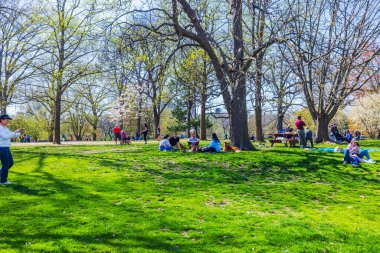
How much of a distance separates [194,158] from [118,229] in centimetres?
843

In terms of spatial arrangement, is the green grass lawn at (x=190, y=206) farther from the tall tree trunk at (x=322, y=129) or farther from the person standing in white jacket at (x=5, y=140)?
the tall tree trunk at (x=322, y=129)

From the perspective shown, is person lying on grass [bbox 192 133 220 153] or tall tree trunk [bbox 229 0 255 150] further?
person lying on grass [bbox 192 133 220 153]

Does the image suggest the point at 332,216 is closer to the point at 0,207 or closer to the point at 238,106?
the point at 0,207

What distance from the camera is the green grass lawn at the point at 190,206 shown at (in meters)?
5.07

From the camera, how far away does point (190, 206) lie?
23.8ft

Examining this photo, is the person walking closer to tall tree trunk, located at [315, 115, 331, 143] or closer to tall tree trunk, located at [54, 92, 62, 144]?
tall tree trunk, located at [315, 115, 331, 143]

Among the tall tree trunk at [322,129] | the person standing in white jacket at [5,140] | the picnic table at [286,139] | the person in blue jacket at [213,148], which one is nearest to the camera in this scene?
the person standing in white jacket at [5,140]

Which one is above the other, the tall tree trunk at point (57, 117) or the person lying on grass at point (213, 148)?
the tall tree trunk at point (57, 117)

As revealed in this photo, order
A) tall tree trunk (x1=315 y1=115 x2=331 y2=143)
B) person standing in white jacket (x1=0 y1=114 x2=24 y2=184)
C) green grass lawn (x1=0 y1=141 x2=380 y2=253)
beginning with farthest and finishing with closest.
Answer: tall tree trunk (x1=315 y1=115 x2=331 y2=143) < person standing in white jacket (x1=0 y1=114 x2=24 y2=184) < green grass lawn (x1=0 y1=141 x2=380 y2=253)

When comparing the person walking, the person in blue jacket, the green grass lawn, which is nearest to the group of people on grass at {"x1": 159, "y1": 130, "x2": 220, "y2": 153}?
the person in blue jacket

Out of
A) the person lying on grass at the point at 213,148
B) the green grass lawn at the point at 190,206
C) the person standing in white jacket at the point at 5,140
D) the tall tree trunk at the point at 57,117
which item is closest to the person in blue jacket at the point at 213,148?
the person lying on grass at the point at 213,148

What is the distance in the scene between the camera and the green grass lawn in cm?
507

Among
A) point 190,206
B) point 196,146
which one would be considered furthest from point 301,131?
point 190,206

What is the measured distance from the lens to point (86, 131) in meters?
67.3
